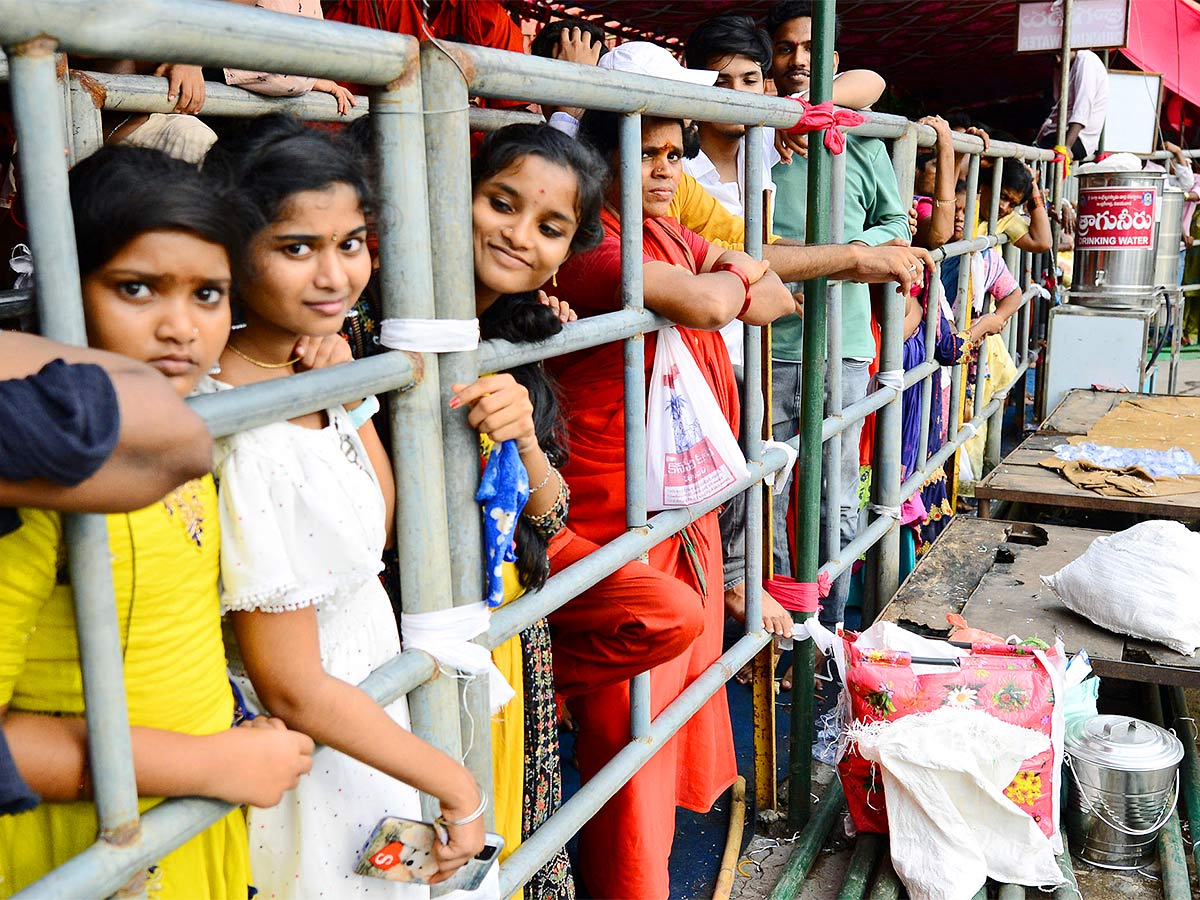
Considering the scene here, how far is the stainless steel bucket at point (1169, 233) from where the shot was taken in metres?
7.38

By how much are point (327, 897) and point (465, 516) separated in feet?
1.57

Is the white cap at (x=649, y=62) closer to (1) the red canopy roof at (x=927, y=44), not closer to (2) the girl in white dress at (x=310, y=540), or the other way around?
(2) the girl in white dress at (x=310, y=540)

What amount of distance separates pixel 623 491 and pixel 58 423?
4.60 ft

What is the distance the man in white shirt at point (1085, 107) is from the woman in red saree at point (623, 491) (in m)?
6.36

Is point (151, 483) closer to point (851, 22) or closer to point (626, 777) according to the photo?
point (626, 777)

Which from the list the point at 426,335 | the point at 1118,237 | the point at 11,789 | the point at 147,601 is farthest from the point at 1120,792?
the point at 1118,237

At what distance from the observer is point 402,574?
1410 mm

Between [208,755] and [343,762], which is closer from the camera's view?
[208,755]

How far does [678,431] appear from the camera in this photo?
81.0 inches

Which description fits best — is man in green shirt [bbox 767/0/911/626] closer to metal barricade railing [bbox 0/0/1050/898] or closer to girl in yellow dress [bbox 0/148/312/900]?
metal barricade railing [bbox 0/0/1050/898]

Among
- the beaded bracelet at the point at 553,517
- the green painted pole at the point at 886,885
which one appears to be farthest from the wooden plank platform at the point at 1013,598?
the beaded bracelet at the point at 553,517

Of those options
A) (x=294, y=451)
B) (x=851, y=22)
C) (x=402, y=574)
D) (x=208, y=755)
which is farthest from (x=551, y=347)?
(x=851, y=22)


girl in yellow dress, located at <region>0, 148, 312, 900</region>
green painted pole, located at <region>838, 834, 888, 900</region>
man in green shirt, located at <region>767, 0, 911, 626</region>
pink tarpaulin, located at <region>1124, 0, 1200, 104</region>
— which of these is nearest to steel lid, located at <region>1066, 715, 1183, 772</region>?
green painted pole, located at <region>838, 834, 888, 900</region>

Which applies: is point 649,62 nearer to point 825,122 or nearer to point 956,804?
point 825,122
